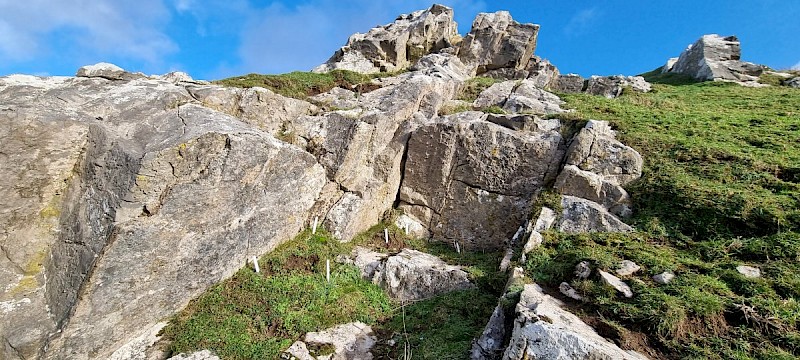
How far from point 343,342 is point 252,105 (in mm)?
9642

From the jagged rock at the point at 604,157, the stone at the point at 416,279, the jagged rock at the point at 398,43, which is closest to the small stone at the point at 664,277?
the stone at the point at 416,279

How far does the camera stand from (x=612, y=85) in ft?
104

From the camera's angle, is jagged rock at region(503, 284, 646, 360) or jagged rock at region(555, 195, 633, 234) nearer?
jagged rock at region(503, 284, 646, 360)

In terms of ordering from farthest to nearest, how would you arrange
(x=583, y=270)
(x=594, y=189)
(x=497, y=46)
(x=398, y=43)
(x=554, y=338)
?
(x=497, y=46) → (x=398, y=43) → (x=594, y=189) → (x=583, y=270) → (x=554, y=338)

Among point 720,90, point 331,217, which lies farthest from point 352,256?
point 720,90

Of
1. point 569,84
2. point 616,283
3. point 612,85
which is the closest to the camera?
point 616,283

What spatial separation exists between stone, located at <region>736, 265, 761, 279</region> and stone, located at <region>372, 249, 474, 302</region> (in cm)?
602

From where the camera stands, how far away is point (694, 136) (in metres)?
14.4

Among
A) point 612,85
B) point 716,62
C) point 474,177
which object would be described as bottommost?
point 474,177

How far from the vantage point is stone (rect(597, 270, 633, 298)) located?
743 cm

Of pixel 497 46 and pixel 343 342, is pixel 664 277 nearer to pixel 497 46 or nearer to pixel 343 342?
pixel 343 342

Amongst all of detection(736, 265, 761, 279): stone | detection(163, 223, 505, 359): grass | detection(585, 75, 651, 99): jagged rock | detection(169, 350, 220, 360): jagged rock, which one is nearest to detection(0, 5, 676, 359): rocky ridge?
detection(163, 223, 505, 359): grass

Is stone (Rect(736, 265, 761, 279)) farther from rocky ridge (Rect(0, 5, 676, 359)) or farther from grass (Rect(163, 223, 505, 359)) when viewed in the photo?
grass (Rect(163, 223, 505, 359))

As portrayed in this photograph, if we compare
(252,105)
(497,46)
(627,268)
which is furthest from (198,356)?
(497,46)
